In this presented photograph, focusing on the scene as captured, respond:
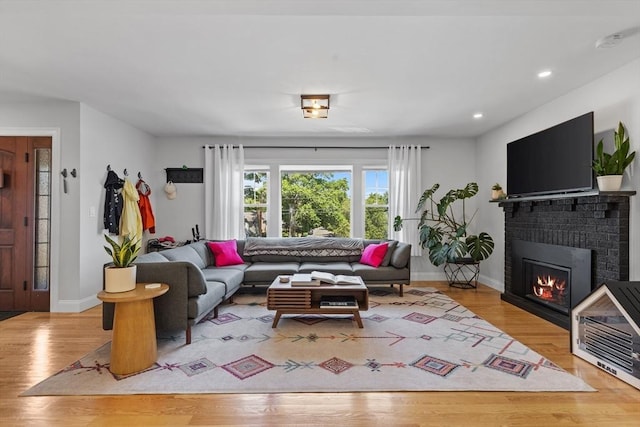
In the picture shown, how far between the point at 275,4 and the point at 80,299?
3964 millimetres

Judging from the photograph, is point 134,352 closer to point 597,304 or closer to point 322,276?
point 322,276

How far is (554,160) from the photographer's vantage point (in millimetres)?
3539

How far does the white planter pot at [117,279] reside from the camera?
93.5 inches

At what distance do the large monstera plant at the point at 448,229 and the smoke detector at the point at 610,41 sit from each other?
265 cm

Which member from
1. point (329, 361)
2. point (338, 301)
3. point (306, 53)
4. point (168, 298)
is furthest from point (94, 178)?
point (329, 361)

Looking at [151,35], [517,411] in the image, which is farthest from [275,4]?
[517,411]

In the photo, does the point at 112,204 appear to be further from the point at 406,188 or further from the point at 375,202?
the point at 406,188

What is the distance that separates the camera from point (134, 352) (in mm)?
→ 2398

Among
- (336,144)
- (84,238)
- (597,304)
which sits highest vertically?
(336,144)

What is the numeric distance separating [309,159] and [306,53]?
118 inches

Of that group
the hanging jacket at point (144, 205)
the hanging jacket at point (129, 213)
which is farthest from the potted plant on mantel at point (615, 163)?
the hanging jacket at point (144, 205)

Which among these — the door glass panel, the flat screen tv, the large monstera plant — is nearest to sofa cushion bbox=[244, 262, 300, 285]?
the large monstera plant

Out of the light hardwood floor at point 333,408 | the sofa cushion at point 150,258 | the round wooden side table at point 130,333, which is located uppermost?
the sofa cushion at point 150,258

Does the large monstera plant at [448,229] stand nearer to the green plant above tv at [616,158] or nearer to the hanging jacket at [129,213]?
the green plant above tv at [616,158]
